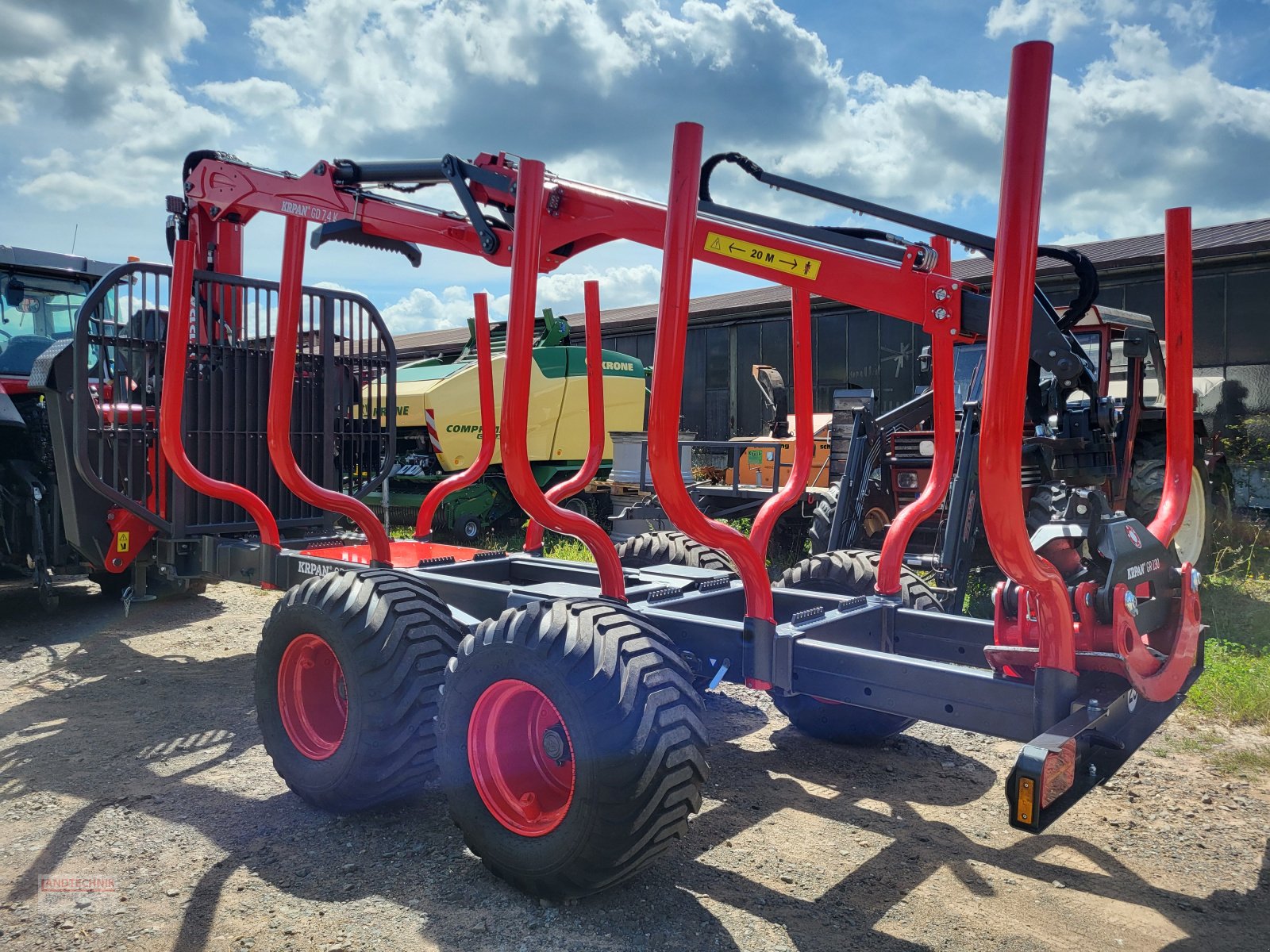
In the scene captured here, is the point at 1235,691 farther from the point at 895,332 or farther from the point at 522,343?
the point at 895,332

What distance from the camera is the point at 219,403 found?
554 centimetres

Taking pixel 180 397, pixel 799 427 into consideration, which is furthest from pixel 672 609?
pixel 180 397

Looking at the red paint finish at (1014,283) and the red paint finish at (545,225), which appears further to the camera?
the red paint finish at (545,225)

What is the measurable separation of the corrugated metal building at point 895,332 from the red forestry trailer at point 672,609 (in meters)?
10.1

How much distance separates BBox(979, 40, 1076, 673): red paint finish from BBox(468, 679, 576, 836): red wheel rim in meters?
1.49

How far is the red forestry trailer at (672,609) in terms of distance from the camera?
2551mm

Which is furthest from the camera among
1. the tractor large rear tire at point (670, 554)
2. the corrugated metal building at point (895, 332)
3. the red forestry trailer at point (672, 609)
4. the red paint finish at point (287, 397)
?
the corrugated metal building at point (895, 332)

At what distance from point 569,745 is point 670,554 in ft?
7.41

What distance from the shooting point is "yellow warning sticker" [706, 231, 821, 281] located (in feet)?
10.1

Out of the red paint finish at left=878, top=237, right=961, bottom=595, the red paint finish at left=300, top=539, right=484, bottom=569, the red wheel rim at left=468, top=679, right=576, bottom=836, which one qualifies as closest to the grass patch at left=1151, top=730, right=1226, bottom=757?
the red paint finish at left=878, top=237, right=961, bottom=595

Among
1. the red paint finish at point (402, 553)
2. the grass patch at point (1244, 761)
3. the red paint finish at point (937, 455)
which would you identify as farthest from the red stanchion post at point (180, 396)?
the grass patch at point (1244, 761)

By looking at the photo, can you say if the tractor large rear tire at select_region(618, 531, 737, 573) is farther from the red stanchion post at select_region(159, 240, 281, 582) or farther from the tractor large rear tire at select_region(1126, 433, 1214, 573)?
the tractor large rear tire at select_region(1126, 433, 1214, 573)

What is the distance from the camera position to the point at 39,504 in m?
6.54

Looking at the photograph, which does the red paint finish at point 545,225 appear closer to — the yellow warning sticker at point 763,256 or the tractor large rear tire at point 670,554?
the yellow warning sticker at point 763,256
